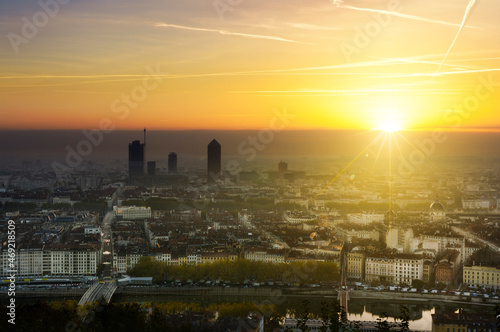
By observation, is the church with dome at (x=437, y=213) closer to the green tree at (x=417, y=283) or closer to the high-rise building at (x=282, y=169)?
the green tree at (x=417, y=283)

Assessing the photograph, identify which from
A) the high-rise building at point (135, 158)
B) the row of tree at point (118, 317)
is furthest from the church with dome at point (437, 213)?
the high-rise building at point (135, 158)

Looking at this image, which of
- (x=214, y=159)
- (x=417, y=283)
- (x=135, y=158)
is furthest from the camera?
(x=135, y=158)

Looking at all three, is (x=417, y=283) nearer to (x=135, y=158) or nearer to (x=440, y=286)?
(x=440, y=286)

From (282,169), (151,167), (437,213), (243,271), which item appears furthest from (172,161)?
(243,271)

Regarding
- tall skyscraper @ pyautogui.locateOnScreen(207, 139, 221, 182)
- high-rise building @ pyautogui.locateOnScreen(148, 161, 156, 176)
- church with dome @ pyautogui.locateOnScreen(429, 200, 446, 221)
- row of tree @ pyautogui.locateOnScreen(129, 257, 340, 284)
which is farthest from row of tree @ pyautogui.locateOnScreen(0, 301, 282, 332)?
high-rise building @ pyautogui.locateOnScreen(148, 161, 156, 176)

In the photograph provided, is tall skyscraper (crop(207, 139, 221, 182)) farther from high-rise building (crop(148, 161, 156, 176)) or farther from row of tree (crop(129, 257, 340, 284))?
row of tree (crop(129, 257, 340, 284))

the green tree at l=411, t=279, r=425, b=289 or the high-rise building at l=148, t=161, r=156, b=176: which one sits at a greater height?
the high-rise building at l=148, t=161, r=156, b=176
